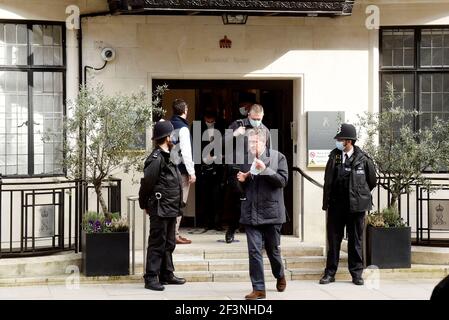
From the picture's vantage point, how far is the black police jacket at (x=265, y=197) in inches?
355

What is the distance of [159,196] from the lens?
31.3ft

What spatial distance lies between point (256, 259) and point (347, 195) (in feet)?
5.82

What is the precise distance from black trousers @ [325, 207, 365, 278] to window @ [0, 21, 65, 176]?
13.0ft

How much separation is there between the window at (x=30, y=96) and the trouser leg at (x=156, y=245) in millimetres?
2641

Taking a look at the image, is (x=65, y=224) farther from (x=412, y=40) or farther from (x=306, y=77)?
(x=412, y=40)

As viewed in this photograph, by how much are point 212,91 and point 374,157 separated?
333 centimetres

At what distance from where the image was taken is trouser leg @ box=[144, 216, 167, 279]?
31.5 feet

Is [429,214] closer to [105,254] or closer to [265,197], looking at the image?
[265,197]

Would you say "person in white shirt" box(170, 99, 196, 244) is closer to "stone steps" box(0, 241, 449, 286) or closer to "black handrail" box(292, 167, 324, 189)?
"stone steps" box(0, 241, 449, 286)

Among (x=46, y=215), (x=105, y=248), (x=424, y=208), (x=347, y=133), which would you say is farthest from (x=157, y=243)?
(x=424, y=208)

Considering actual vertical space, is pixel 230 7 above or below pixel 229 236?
above

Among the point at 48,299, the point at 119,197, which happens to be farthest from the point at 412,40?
the point at 48,299

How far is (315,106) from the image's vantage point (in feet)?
40.8

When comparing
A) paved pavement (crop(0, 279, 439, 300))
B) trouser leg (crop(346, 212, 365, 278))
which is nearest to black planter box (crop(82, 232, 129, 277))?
paved pavement (crop(0, 279, 439, 300))
